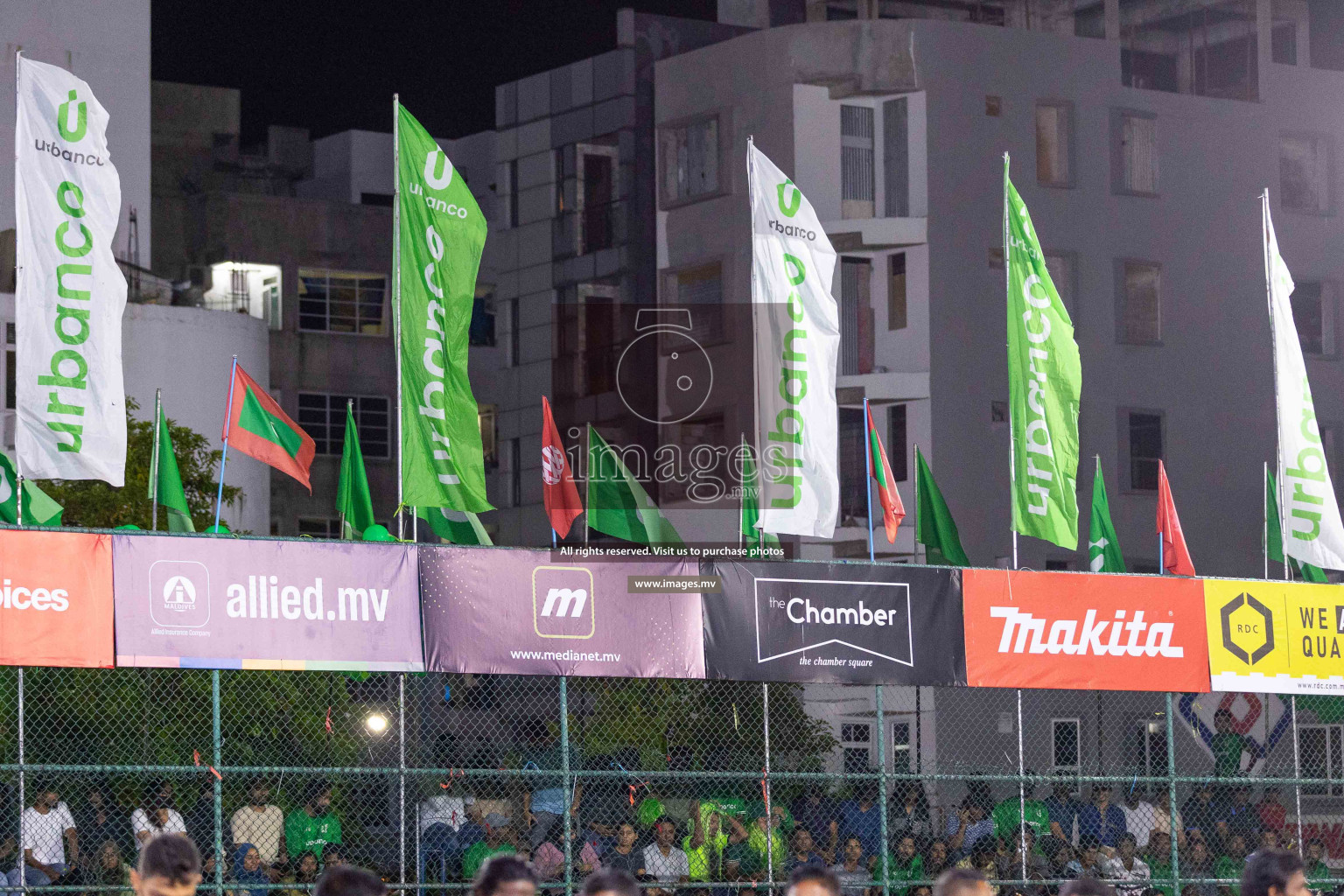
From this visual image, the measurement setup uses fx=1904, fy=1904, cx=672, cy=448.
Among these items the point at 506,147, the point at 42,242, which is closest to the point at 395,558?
the point at 42,242

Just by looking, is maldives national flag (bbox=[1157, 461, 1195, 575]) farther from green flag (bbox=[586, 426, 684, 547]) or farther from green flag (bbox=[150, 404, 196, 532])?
green flag (bbox=[150, 404, 196, 532])

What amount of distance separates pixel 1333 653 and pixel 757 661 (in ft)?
19.1

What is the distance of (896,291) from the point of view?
36688 mm

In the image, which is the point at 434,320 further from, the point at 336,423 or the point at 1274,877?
the point at 336,423

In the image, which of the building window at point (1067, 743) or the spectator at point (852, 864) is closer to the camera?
the spectator at point (852, 864)

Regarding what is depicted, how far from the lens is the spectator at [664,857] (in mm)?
15117

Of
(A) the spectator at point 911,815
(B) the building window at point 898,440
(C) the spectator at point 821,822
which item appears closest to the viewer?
(C) the spectator at point 821,822

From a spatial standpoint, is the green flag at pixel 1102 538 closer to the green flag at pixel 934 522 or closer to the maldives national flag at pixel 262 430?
the green flag at pixel 934 522

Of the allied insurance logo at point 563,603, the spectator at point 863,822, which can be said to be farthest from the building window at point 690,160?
the allied insurance logo at point 563,603

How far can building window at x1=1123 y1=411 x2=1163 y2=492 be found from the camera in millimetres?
37438

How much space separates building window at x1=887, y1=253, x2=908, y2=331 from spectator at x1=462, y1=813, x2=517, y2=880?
22.6 metres

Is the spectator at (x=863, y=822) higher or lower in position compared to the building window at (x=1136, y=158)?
lower

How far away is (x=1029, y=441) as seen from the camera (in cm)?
1812

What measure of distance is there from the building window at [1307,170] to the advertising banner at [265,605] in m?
29.7
